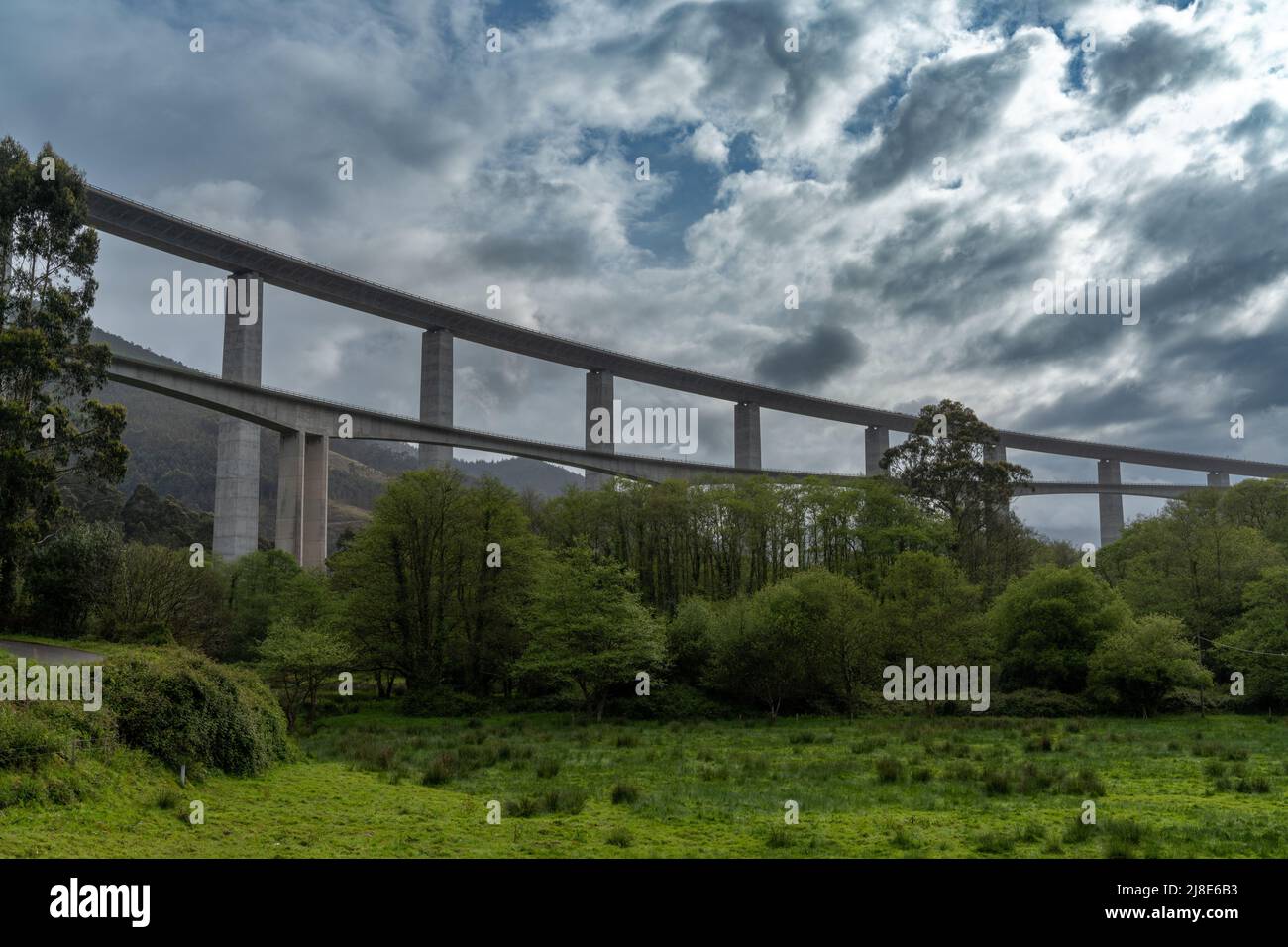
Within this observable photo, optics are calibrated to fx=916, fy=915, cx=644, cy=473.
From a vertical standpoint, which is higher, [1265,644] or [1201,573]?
[1201,573]

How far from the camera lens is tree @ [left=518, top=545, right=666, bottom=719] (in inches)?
1663

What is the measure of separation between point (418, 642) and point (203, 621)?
11.5 m

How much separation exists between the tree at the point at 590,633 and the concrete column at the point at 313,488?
31855mm

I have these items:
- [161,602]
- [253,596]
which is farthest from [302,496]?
[161,602]

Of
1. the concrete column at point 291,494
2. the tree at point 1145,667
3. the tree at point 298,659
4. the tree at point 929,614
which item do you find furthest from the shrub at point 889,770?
the concrete column at point 291,494

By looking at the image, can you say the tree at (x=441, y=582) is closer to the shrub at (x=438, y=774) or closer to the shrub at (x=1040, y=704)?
the shrub at (x=1040, y=704)

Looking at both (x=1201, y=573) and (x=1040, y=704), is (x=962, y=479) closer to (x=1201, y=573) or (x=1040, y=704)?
(x=1201, y=573)

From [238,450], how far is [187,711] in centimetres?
5246

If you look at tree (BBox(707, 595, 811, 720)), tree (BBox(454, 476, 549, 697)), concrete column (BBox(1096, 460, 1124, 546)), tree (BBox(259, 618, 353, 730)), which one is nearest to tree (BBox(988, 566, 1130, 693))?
tree (BBox(707, 595, 811, 720))

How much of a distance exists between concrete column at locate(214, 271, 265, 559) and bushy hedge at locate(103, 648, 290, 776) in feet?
155

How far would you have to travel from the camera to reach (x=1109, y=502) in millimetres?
135750

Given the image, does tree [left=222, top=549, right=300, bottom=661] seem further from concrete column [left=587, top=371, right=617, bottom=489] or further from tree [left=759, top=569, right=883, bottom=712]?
concrete column [left=587, top=371, right=617, bottom=489]

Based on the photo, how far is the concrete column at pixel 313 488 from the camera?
70188 mm
